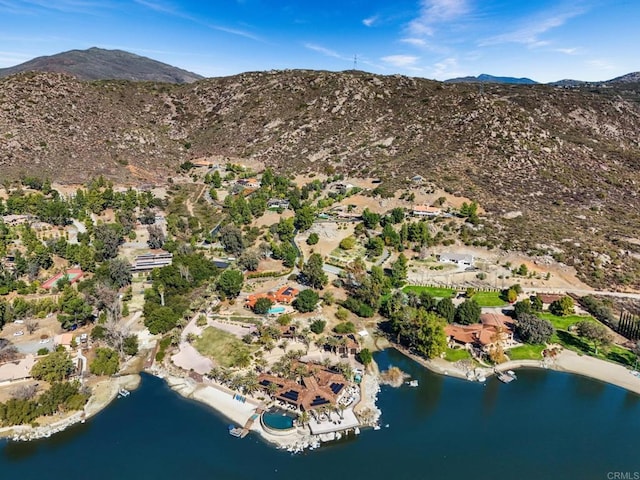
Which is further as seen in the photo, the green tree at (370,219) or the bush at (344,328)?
the green tree at (370,219)

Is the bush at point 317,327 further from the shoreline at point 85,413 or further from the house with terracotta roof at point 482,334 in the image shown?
the shoreline at point 85,413

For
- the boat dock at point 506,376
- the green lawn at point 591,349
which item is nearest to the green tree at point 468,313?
the boat dock at point 506,376

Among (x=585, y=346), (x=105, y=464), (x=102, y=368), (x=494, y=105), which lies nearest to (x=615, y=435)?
(x=585, y=346)

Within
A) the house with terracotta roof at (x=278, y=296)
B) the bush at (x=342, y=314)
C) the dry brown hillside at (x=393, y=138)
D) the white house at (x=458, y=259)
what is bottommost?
the bush at (x=342, y=314)

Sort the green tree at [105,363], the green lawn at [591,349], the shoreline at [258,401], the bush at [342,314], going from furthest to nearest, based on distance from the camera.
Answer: the bush at [342,314]
the green lawn at [591,349]
the green tree at [105,363]
the shoreline at [258,401]

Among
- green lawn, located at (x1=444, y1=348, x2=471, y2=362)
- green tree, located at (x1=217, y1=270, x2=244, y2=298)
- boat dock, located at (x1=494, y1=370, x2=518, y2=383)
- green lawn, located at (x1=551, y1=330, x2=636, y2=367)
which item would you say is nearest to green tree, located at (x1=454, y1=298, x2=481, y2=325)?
green lawn, located at (x1=444, y1=348, x2=471, y2=362)

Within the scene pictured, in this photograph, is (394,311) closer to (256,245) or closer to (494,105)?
(256,245)

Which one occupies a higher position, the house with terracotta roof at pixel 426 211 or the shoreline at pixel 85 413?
the house with terracotta roof at pixel 426 211
